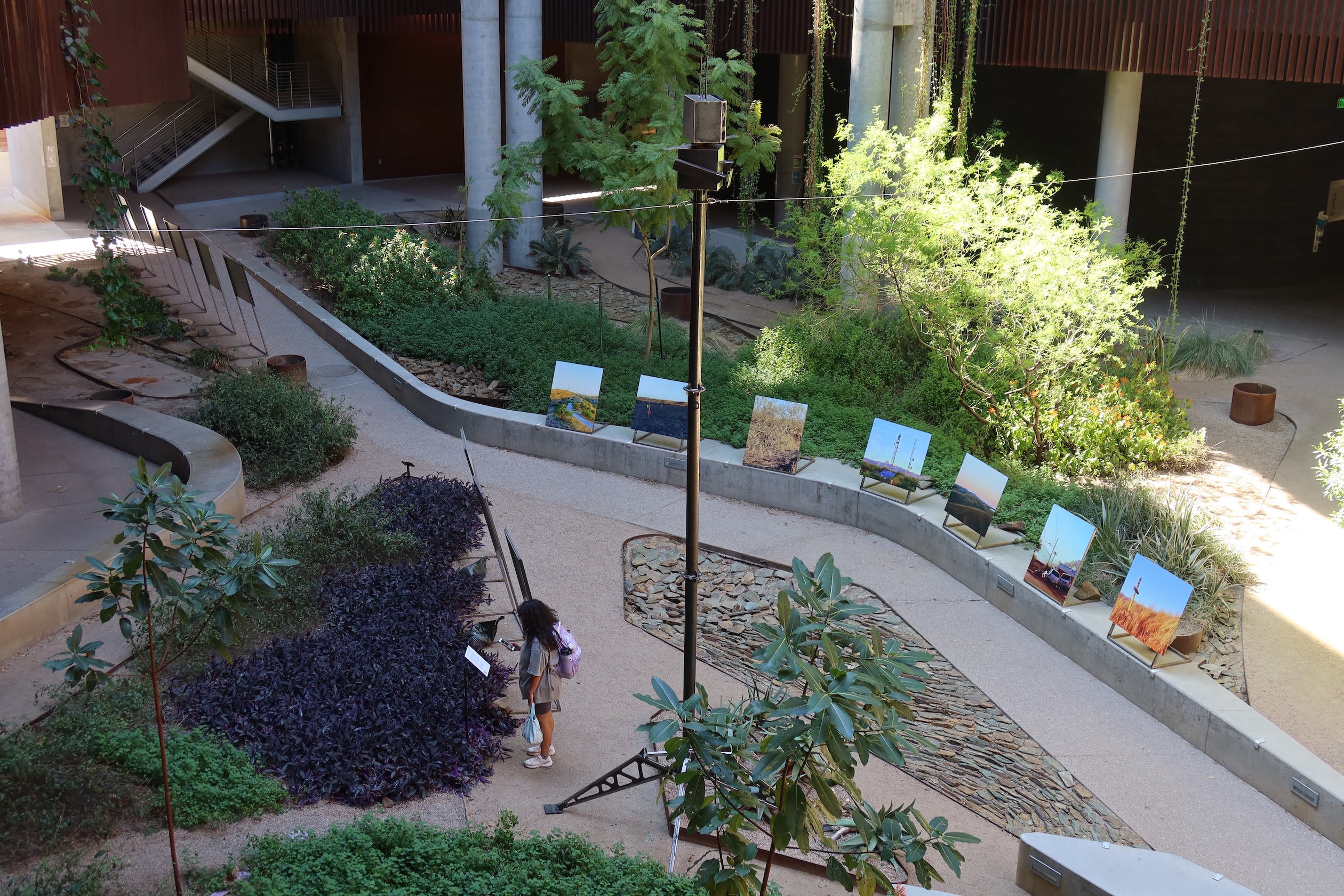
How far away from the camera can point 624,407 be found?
543 inches

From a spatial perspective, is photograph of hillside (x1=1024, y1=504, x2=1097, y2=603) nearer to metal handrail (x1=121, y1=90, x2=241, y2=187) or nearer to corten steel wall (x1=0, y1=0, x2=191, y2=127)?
corten steel wall (x1=0, y1=0, x2=191, y2=127)

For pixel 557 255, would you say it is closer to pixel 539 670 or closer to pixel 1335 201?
pixel 1335 201

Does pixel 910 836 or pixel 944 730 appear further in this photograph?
pixel 944 730

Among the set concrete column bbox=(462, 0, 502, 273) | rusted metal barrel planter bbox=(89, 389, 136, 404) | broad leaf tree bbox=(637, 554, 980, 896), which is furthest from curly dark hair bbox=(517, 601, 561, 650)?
concrete column bbox=(462, 0, 502, 273)

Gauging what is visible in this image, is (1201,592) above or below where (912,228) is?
below

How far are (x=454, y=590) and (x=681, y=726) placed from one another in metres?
5.10

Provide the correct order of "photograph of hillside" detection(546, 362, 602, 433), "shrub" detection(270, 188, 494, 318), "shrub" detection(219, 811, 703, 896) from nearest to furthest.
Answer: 1. "shrub" detection(219, 811, 703, 896)
2. "photograph of hillside" detection(546, 362, 602, 433)
3. "shrub" detection(270, 188, 494, 318)

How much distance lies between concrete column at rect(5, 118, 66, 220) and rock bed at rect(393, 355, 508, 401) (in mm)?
11029

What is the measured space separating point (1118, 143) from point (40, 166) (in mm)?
19072

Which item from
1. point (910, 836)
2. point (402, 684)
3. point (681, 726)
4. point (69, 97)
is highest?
point (69, 97)

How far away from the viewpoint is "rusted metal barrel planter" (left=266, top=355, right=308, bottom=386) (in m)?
14.6

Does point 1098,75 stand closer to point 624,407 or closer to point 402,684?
point 624,407

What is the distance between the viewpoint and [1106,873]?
6684mm

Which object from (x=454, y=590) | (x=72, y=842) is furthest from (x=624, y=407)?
(x=72, y=842)
